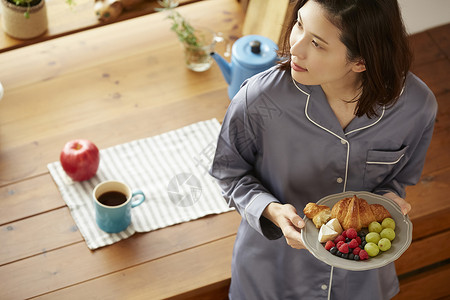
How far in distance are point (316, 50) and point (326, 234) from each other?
0.40m

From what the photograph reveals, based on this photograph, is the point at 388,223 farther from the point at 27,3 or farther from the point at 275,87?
the point at 27,3

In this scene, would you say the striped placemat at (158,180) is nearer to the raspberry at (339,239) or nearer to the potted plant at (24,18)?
the potted plant at (24,18)

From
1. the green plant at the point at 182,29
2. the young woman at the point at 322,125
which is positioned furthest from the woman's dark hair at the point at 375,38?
the green plant at the point at 182,29

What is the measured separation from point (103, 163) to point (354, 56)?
3.90ft

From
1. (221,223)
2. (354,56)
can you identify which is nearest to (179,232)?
(221,223)

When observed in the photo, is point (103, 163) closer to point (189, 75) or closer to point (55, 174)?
point (55, 174)

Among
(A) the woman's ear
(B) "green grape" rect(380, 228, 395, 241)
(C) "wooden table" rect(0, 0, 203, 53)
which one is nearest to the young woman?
(A) the woman's ear

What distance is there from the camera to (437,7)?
9.02 ft

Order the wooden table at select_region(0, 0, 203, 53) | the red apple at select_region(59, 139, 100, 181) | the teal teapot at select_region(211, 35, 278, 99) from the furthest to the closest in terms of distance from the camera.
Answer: the wooden table at select_region(0, 0, 203, 53), the teal teapot at select_region(211, 35, 278, 99), the red apple at select_region(59, 139, 100, 181)

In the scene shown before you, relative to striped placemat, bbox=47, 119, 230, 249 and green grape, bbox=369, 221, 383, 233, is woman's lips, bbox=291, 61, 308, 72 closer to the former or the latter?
green grape, bbox=369, 221, 383, 233

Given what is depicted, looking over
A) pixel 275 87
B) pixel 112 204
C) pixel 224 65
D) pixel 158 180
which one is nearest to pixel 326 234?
pixel 275 87

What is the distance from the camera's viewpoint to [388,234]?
4.75 feet

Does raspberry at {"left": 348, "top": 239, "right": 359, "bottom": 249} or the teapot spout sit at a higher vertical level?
raspberry at {"left": 348, "top": 239, "right": 359, "bottom": 249}

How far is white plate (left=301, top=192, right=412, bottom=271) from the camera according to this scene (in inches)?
54.9
